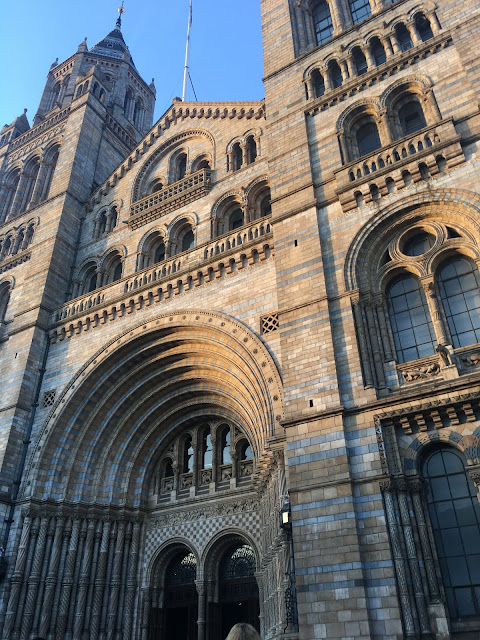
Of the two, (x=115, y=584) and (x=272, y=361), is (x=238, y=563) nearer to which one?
(x=115, y=584)

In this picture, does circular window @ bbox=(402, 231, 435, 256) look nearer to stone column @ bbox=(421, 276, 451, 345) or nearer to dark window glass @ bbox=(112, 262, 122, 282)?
stone column @ bbox=(421, 276, 451, 345)

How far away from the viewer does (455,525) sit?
422 inches

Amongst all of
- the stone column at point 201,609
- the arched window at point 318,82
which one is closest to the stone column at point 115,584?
the stone column at point 201,609

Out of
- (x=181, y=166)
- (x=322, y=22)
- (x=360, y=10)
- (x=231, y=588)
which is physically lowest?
(x=231, y=588)

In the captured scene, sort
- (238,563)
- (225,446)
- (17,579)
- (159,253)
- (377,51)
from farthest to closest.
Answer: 1. (159,253)
2. (225,446)
3. (377,51)
4. (238,563)
5. (17,579)

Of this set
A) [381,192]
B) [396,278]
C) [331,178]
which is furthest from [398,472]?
[331,178]

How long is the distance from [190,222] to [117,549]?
38.8ft

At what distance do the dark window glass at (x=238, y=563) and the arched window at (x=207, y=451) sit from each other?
2.86 metres

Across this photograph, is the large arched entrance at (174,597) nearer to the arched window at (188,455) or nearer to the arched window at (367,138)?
the arched window at (188,455)

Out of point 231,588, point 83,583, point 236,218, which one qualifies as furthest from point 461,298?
point 83,583

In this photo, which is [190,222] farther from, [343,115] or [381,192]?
[381,192]

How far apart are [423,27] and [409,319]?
1052cm

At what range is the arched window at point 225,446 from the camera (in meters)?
18.6

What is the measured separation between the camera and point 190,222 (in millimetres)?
21047
